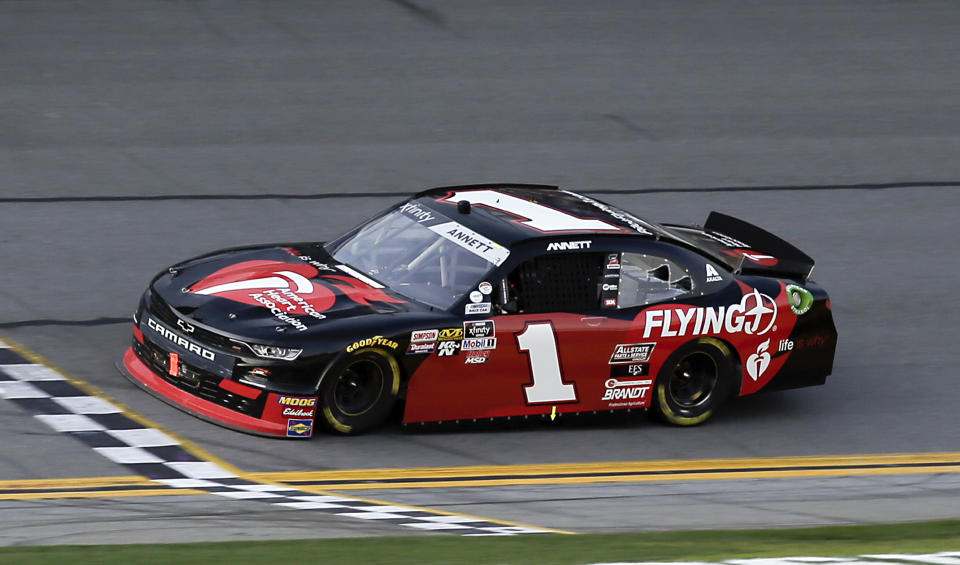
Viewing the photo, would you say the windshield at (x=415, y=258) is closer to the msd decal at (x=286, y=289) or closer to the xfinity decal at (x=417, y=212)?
the xfinity decal at (x=417, y=212)

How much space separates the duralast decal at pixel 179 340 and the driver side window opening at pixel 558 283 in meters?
1.80

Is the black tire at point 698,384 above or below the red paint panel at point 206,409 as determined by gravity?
above

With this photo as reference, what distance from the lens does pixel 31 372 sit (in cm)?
927

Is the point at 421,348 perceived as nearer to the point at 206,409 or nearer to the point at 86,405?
the point at 206,409

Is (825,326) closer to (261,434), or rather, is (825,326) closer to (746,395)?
(746,395)

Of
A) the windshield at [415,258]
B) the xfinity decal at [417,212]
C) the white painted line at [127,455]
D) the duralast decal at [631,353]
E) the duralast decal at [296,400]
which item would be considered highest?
the xfinity decal at [417,212]

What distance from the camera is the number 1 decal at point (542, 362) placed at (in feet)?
28.7

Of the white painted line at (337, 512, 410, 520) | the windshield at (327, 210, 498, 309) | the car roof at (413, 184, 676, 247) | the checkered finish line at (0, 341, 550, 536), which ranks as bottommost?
the checkered finish line at (0, 341, 550, 536)

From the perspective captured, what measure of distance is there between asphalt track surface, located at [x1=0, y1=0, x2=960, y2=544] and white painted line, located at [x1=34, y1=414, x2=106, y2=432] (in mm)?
83

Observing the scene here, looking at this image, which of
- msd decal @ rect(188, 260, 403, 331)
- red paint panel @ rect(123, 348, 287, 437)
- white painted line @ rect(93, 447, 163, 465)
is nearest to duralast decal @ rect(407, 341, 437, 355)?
msd decal @ rect(188, 260, 403, 331)

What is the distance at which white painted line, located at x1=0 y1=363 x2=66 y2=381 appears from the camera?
9180mm

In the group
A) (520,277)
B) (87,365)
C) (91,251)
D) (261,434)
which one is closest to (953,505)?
(520,277)

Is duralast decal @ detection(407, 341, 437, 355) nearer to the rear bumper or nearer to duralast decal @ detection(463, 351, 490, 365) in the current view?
duralast decal @ detection(463, 351, 490, 365)

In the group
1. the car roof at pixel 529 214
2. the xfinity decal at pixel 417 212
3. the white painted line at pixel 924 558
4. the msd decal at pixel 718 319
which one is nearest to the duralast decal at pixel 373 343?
the car roof at pixel 529 214
